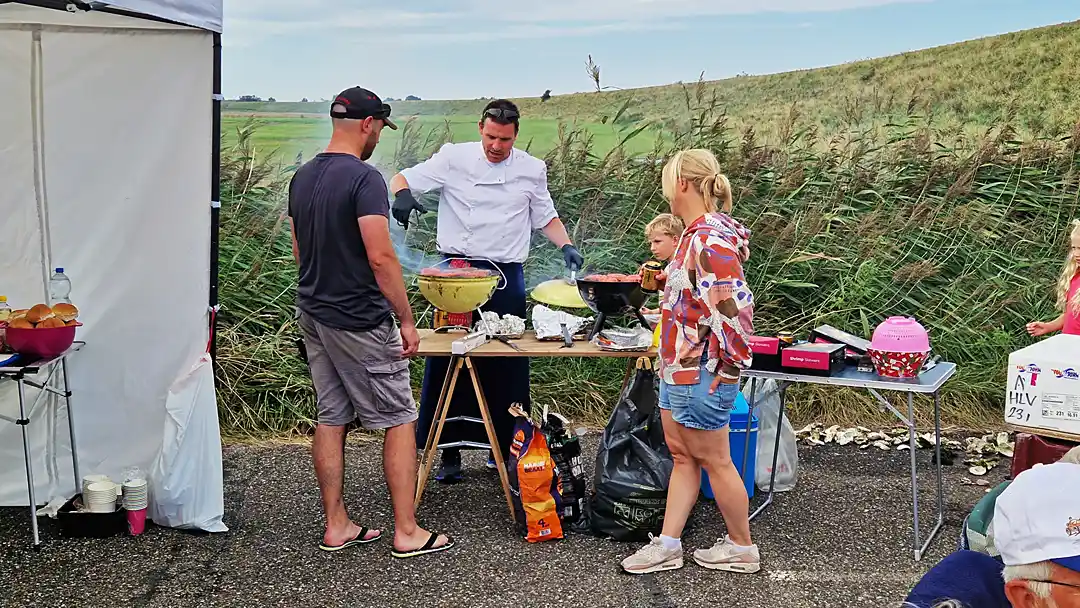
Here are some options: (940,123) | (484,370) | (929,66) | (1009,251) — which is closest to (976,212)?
(1009,251)

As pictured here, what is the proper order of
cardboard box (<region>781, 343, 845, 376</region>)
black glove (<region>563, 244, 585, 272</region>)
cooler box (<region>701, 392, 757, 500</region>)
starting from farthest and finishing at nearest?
black glove (<region>563, 244, 585, 272</region>), cooler box (<region>701, 392, 757, 500</region>), cardboard box (<region>781, 343, 845, 376</region>)

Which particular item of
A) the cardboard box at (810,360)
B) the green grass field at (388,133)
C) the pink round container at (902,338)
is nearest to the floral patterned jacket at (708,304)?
the cardboard box at (810,360)

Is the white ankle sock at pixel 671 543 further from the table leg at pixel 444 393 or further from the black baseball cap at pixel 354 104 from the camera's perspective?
the black baseball cap at pixel 354 104

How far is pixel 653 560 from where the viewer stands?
3.74 metres

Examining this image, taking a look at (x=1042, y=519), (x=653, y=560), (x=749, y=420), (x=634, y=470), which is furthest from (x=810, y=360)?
(x=1042, y=519)

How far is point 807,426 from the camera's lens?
18.8 ft

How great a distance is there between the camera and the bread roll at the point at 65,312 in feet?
13.0

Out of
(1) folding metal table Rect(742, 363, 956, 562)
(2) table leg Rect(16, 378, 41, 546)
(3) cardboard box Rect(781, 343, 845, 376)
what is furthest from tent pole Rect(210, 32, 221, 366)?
(3) cardboard box Rect(781, 343, 845, 376)

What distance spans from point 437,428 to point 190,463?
97cm

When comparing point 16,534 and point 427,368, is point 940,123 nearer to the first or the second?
point 427,368

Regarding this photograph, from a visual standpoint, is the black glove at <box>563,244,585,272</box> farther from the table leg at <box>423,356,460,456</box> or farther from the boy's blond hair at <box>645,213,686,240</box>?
the table leg at <box>423,356,460,456</box>

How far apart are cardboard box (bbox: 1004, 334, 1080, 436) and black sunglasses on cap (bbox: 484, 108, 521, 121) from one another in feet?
7.40

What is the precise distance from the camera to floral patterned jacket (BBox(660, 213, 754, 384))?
3.43 metres

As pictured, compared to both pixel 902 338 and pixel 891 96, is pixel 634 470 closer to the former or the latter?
pixel 902 338
